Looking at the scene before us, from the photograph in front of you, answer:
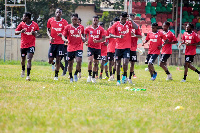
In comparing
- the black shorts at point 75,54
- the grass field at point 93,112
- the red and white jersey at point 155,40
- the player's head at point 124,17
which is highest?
the player's head at point 124,17

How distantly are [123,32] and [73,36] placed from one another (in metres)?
1.73

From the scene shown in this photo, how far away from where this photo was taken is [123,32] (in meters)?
11.3

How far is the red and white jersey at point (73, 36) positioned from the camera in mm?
11766

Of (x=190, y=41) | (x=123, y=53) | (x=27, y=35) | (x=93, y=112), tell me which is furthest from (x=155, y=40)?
(x=93, y=112)

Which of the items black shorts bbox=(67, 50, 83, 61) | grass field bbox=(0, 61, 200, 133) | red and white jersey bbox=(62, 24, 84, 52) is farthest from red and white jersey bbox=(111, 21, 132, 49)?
grass field bbox=(0, 61, 200, 133)

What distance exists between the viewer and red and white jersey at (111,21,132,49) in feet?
37.1

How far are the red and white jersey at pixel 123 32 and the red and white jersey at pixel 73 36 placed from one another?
1232mm

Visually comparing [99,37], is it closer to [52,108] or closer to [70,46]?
[70,46]

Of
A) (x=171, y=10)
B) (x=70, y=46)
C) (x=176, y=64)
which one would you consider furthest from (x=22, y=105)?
(x=171, y=10)

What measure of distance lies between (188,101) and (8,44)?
78.3 feet

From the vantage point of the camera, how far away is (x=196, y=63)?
92.1 feet

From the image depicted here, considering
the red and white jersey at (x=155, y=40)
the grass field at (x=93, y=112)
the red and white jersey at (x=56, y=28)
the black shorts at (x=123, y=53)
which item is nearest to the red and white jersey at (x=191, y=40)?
the red and white jersey at (x=155, y=40)

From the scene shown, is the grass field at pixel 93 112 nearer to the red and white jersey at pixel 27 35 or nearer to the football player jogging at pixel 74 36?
the football player jogging at pixel 74 36

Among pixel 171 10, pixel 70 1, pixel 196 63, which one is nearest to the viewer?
pixel 196 63
